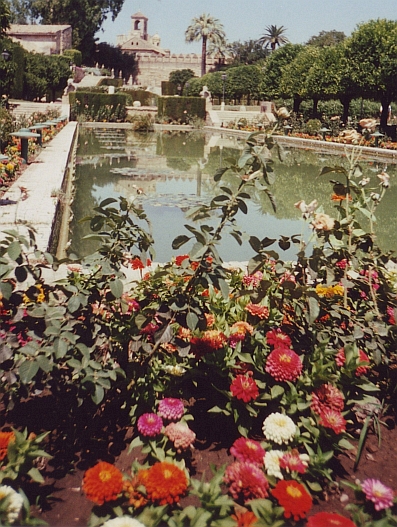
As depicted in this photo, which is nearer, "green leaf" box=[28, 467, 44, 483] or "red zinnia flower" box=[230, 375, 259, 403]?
"green leaf" box=[28, 467, 44, 483]

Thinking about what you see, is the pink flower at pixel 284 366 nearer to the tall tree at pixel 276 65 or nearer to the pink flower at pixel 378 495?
the pink flower at pixel 378 495

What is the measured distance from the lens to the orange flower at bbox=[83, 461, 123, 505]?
4.05ft

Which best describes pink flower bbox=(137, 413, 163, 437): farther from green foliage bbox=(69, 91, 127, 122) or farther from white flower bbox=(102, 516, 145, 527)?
green foliage bbox=(69, 91, 127, 122)

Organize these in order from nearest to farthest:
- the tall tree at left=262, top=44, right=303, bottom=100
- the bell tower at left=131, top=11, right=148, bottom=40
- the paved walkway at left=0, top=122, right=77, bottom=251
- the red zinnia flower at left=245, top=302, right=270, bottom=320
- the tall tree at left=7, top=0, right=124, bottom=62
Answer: the red zinnia flower at left=245, top=302, right=270, bottom=320
the paved walkway at left=0, top=122, right=77, bottom=251
the tall tree at left=262, top=44, right=303, bottom=100
the tall tree at left=7, top=0, right=124, bottom=62
the bell tower at left=131, top=11, right=148, bottom=40

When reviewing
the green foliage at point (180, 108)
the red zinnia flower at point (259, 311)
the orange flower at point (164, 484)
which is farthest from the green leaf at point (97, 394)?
the green foliage at point (180, 108)

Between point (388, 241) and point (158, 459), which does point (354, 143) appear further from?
point (388, 241)

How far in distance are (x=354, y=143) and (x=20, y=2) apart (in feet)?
198

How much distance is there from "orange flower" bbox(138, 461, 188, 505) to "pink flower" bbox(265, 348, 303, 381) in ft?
1.57

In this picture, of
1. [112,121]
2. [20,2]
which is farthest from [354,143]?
[20,2]

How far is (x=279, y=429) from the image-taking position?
1.50 metres

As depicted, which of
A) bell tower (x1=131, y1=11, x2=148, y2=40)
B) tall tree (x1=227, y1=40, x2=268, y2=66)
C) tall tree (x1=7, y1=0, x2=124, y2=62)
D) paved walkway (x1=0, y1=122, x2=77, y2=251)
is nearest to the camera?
paved walkway (x1=0, y1=122, x2=77, y2=251)

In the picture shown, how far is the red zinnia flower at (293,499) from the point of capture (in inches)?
47.2

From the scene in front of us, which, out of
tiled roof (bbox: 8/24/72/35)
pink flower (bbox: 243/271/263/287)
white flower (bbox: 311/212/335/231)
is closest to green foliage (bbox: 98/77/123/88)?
tiled roof (bbox: 8/24/72/35)

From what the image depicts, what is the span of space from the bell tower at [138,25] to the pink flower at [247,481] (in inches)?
2918
